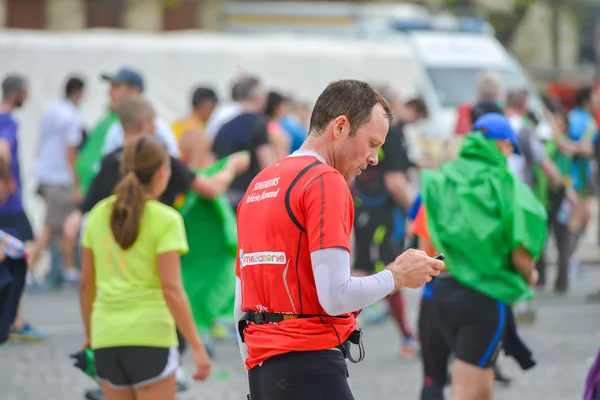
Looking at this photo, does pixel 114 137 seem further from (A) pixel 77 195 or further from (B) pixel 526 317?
(B) pixel 526 317

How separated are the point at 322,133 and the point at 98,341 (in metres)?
1.94

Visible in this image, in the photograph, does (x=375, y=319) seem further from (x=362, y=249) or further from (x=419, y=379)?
(x=419, y=379)

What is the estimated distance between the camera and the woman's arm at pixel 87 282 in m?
5.61

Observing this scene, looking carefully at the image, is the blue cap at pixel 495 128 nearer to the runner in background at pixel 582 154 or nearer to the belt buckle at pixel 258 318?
the belt buckle at pixel 258 318

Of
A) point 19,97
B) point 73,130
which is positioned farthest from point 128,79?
point 73,130

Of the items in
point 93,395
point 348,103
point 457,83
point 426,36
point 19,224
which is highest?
point 348,103

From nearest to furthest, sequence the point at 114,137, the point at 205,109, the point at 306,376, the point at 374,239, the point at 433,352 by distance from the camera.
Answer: the point at 306,376
the point at 433,352
the point at 114,137
the point at 374,239
the point at 205,109

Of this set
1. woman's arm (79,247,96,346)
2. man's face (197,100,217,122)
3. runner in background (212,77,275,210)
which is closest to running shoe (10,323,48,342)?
runner in background (212,77,275,210)

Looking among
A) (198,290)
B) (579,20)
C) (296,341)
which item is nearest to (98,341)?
(296,341)

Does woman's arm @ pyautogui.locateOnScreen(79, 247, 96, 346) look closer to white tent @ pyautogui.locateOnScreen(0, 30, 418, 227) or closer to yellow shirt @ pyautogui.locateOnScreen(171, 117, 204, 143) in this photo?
yellow shirt @ pyautogui.locateOnScreen(171, 117, 204, 143)

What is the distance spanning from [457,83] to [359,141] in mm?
16879

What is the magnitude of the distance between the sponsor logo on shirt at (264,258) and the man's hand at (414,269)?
0.34 metres

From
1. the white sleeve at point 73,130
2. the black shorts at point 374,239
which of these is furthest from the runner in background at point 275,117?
the white sleeve at point 73,130

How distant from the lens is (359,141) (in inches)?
154
